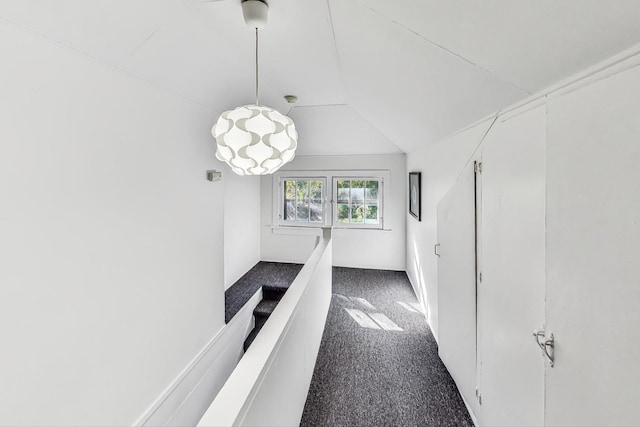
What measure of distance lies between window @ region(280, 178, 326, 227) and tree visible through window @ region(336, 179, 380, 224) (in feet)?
1.05

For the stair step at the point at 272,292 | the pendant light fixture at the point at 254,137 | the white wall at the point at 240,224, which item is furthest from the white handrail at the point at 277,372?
the white wall at the point at 240,224

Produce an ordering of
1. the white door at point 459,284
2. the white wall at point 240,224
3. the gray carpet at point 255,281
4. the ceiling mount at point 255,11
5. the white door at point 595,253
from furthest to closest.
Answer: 1. the white wall at point 240,224
2. the gray carpet at point 255,281
3. the white door at point 459,284
4. the ceiling mount at point 255,11
5. the white door at point 595,253

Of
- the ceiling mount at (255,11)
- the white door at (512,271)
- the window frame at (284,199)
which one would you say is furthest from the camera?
the window frame at (284,199)

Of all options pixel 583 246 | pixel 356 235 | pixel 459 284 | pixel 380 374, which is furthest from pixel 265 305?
Answer: pixel 583 246

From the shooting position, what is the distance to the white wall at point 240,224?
4.04 m

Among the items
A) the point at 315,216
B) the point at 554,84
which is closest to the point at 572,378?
the point at 554,84

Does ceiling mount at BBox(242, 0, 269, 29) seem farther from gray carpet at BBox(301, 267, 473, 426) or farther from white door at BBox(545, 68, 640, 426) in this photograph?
gray carpet at BBox(301, 267, 473, 426)

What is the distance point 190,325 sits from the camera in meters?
2.36

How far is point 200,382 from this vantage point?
239 centimetres

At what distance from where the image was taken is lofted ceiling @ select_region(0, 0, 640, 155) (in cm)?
85

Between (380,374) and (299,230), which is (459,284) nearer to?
(380,374)

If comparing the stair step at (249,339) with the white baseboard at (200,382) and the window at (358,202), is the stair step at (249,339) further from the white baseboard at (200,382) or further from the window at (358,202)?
the window at (358,202)

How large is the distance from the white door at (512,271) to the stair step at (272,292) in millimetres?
2575

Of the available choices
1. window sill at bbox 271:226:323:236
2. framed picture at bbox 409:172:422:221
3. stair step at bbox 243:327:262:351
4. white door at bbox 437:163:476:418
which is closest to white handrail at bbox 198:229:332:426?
white door at bbox 437:163:476:418
